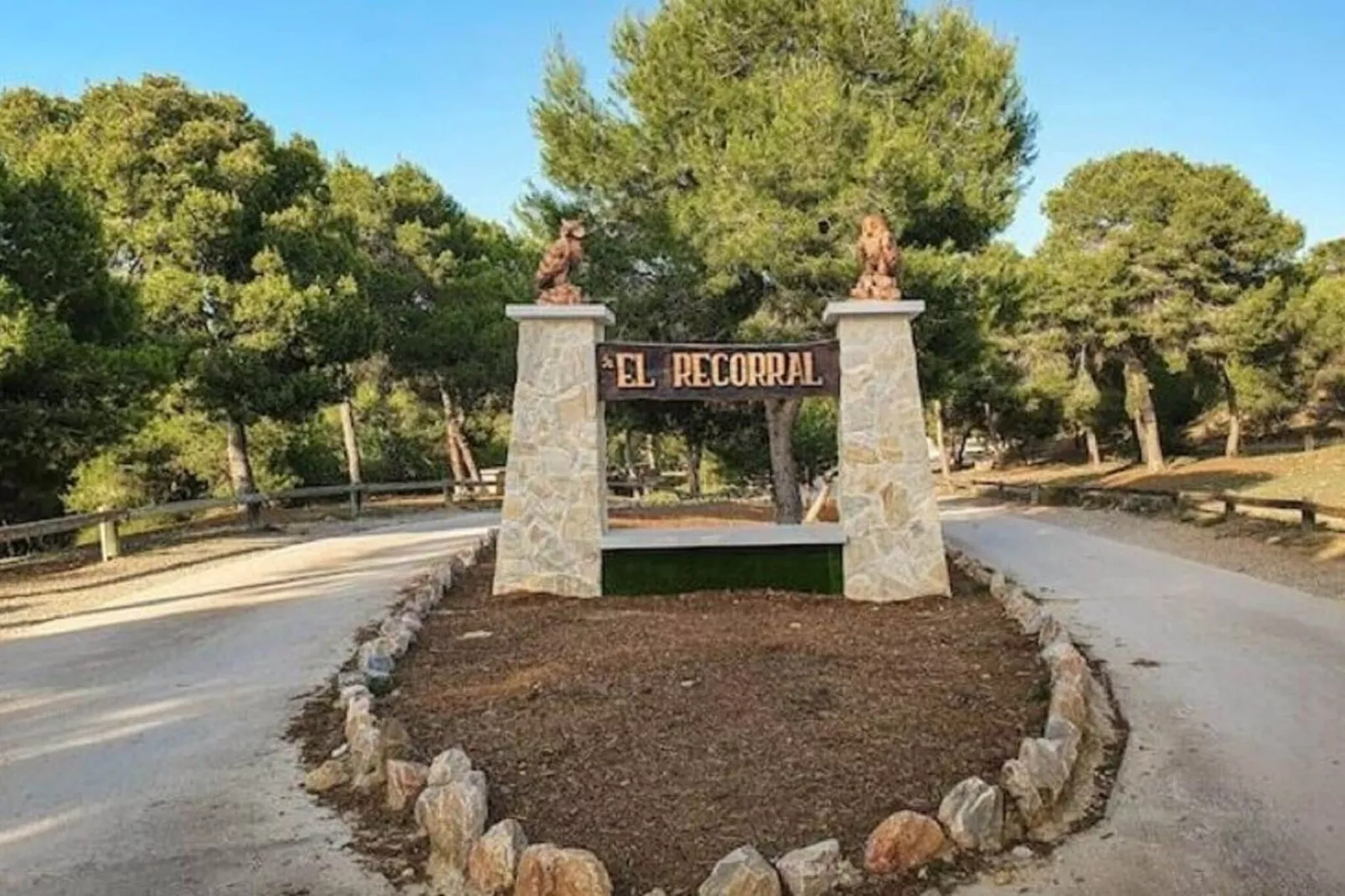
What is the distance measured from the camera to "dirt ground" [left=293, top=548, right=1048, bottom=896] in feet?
12.2

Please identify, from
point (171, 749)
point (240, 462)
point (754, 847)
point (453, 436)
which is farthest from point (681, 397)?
point (453, 436)

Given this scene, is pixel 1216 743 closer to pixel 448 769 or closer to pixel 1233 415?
pixel 448 769

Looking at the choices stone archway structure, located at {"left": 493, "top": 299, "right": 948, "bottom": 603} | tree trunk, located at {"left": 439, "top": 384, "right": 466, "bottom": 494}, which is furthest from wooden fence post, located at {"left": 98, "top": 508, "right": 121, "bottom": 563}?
tree trunk, located at {"left": 439, "top": 384, "right": 466, "bottom": 494}

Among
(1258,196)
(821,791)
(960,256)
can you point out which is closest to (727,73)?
(960,256)

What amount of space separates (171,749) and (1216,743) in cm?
497

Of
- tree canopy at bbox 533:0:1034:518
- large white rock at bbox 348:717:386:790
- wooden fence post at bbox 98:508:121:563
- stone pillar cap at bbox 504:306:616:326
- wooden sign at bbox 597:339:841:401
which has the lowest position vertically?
large white rock at bbox 348:717:386:790

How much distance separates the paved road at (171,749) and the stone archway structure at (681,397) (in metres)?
1.62

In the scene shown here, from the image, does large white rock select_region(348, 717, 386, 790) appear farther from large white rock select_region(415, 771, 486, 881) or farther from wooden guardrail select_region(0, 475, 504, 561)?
wooden guardrail select_region(0, 475, 504, 561)

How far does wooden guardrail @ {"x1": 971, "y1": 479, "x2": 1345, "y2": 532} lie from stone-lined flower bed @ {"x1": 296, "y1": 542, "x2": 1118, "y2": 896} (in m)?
8.92

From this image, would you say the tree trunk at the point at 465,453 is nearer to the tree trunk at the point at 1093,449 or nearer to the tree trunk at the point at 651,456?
the tree trunk at the point at 651,456

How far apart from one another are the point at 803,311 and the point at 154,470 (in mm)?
14263

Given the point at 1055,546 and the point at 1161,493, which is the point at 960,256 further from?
the point at 1161,493

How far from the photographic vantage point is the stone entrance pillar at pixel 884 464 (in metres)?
8.59

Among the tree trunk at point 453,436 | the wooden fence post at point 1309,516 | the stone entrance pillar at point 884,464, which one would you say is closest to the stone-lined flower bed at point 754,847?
the stone entrance pillar at point 884,464
